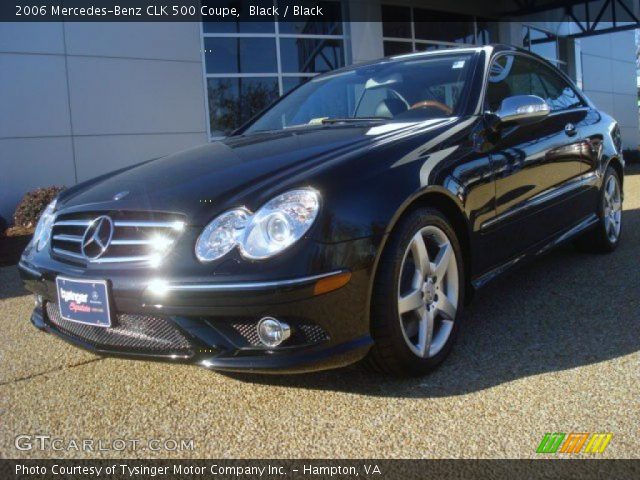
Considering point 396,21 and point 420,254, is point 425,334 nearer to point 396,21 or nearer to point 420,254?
point 420,254

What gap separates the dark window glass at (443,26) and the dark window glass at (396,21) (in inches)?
9.7

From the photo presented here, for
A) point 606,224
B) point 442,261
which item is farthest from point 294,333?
point 606,224

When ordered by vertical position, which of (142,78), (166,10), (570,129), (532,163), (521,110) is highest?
(166,10)

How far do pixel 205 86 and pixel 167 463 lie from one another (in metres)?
8.08

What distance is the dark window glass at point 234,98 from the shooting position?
32.0ft

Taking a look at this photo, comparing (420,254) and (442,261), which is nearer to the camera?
(420,254)

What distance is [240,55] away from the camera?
10.1 meters

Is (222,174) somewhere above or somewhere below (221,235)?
above

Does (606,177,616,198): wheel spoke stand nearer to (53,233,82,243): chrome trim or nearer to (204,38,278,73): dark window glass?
(53,233,82,243): chrome trim

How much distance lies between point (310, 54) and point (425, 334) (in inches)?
358

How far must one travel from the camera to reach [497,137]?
10.5 feet

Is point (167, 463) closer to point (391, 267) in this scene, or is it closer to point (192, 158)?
point (391, 267)

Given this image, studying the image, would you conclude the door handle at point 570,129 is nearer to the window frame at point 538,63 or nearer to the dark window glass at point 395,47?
the window frame at point 538,63

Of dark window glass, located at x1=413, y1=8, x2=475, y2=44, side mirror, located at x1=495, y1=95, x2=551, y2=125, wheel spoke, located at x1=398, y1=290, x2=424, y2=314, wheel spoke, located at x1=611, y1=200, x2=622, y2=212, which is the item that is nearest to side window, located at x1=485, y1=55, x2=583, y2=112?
side mirror, located at x1=495, y1=95, x2=551, y2=125
